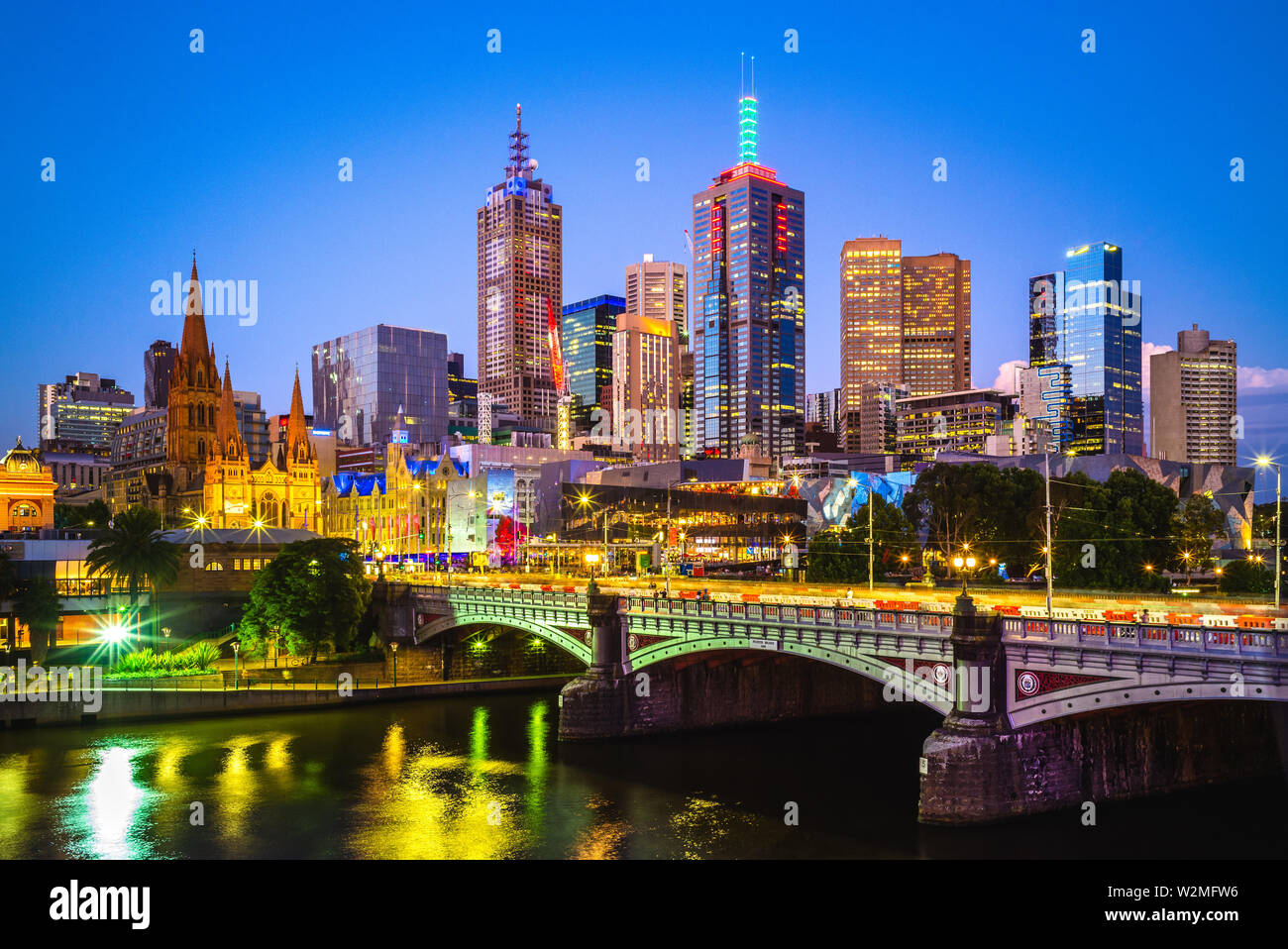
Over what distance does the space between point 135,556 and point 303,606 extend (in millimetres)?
13204

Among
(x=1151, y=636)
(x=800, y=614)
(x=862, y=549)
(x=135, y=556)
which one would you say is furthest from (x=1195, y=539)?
(x=135, y=556)

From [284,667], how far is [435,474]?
110 meters

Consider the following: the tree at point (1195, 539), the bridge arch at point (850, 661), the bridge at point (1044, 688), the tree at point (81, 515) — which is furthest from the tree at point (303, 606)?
the tree at point (81, 515)

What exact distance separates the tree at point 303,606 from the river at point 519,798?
13.0m

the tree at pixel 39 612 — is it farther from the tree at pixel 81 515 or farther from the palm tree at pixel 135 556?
the tree at pixel 81 515

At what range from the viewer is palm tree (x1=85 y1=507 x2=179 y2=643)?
262 feet

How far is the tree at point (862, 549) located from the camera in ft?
343

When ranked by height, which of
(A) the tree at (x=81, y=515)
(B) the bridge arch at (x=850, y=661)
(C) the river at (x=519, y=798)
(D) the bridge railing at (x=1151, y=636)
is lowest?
(C) the river at (x=519, y=798)
